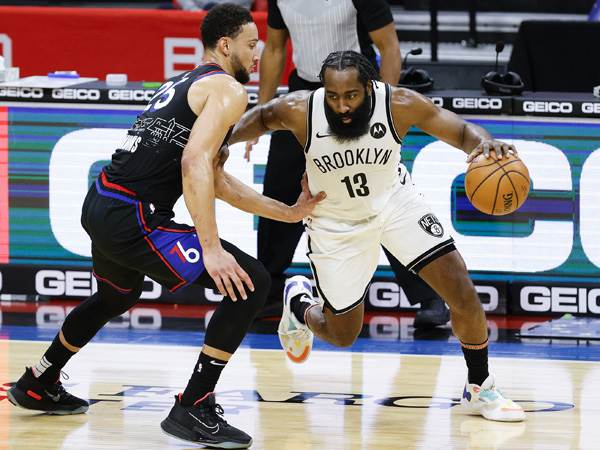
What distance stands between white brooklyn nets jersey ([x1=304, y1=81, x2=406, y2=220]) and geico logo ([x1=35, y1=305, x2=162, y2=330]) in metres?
2.41

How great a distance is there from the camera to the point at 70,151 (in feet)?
28.3

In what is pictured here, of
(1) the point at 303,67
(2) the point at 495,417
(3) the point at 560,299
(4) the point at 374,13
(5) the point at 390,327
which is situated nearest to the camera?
(2) the point at 495,417

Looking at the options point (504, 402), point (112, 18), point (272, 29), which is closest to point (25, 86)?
point (272, 29)

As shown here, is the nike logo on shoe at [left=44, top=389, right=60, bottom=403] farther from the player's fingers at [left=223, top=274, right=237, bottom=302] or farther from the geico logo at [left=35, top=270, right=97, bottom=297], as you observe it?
the geico logo at [left=35, top=270, right=97, bottom=297]

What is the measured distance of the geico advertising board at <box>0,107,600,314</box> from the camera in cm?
821

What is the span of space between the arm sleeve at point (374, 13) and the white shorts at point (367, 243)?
1.79 m

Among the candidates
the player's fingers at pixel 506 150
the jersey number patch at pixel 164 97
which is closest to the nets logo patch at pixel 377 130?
the player's fingers at pixel 506 150

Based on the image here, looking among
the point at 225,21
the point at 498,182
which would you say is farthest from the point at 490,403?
the point at 225,21

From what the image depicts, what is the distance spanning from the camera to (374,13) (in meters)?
7.75

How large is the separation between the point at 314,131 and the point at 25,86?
10.8 ft

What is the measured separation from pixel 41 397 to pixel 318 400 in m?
1.33

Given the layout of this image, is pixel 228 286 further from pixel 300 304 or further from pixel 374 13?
pixel 374 13

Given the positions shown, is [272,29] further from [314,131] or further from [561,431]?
[561,431]

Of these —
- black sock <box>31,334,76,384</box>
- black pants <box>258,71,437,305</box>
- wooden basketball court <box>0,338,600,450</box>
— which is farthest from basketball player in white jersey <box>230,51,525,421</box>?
black pants <box>258,71,437,305</box>
